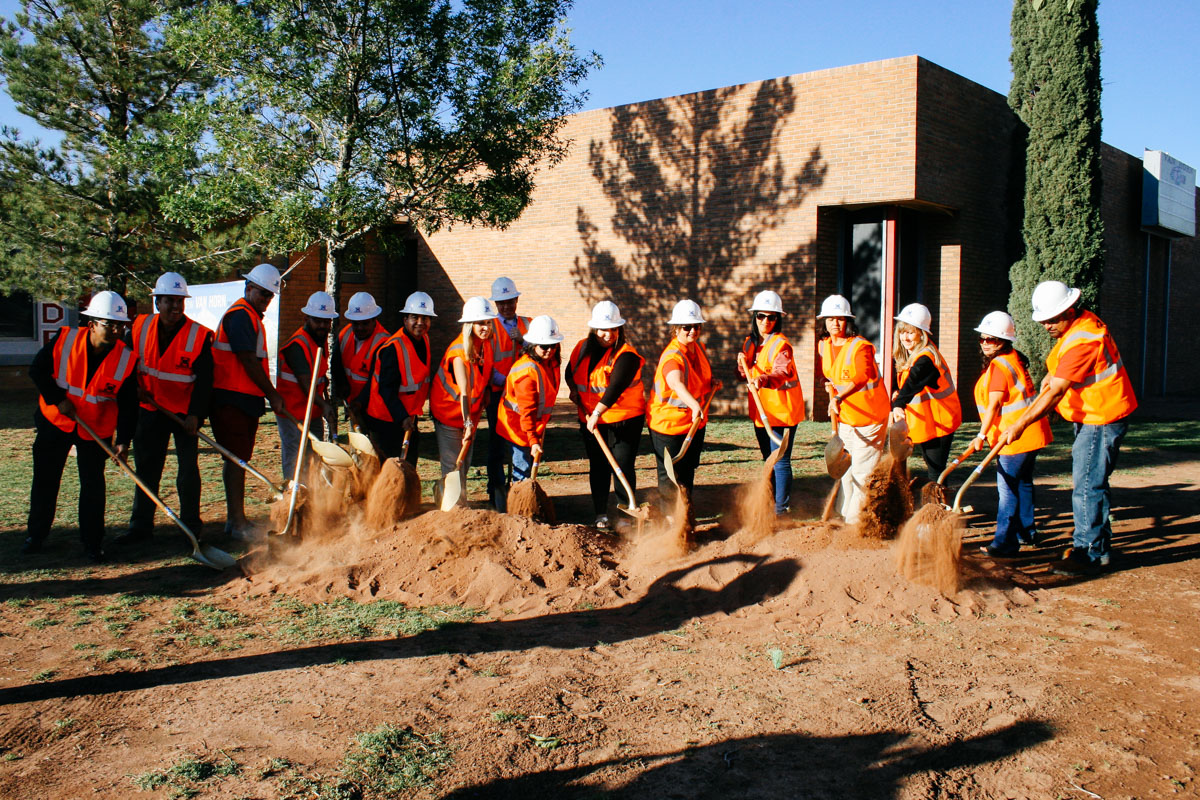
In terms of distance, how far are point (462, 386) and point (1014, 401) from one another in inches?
159

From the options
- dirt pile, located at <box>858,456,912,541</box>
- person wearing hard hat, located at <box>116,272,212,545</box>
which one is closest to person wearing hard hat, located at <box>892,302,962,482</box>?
dirt pile, located at <box>858,456,912,541</box>

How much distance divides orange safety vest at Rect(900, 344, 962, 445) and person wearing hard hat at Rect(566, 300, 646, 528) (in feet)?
6.74

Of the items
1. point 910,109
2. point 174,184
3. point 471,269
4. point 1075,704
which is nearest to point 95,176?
point 174,184

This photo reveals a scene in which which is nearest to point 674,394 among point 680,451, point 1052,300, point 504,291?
point 680,451

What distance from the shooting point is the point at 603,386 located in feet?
23.2

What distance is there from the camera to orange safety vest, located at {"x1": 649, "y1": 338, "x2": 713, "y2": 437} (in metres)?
6.78

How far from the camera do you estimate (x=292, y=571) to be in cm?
601

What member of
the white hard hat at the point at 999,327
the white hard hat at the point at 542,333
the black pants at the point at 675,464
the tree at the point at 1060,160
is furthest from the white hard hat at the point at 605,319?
the tree at the point at 1060,160

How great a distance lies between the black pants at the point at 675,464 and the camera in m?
6.86

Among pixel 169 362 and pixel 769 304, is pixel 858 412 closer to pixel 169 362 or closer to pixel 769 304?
pixel 769 304

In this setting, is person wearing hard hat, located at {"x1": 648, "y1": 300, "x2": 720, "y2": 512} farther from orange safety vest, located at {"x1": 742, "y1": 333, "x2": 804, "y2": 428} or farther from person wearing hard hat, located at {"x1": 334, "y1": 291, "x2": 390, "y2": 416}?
person wearing hard hat, located at {"x1": 334, "y1": 291, "x2": 390, "y2": 416}

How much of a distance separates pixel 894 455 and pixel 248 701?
14.8 ft

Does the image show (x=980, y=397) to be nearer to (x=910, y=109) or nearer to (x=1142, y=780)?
(x=1142, y=780)

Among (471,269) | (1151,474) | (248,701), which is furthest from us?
(471,269)
